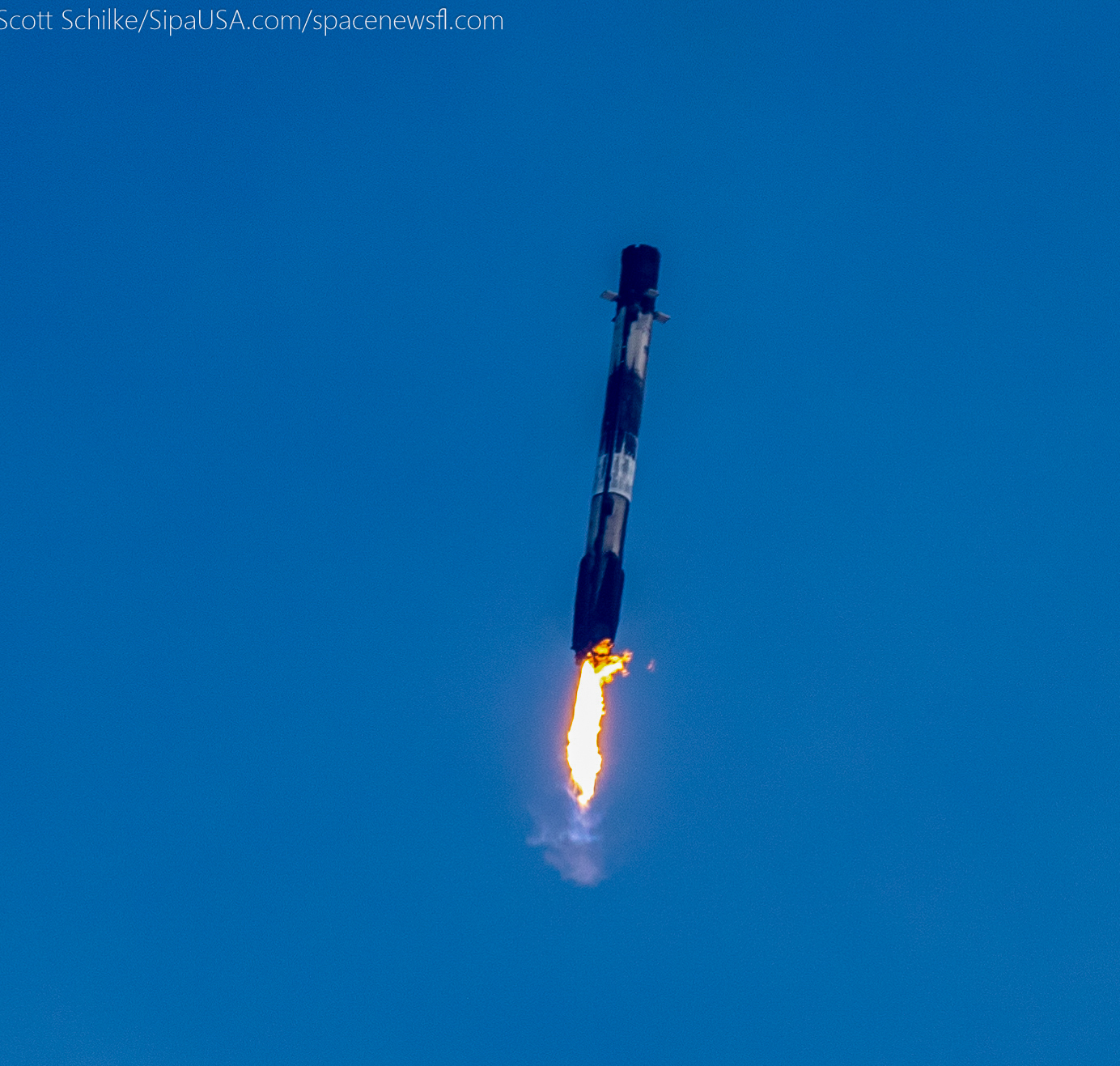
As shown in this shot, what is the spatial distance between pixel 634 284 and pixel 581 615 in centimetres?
1484

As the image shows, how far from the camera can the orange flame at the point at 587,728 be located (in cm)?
5397

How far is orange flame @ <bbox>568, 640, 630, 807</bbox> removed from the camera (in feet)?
177

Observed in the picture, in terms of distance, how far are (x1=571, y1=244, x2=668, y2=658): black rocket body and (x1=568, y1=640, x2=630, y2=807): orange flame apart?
1.87 meters

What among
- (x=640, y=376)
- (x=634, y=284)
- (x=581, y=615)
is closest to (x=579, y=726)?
(x=581, y=615)

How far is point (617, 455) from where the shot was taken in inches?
2178

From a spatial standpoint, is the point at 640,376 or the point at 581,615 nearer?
the point at 581,615

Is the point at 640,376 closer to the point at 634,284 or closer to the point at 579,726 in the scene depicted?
the point at 634,284

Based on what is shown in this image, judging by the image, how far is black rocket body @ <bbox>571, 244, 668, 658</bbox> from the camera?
5138 cm

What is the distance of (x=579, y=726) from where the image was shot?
5781 centimetres

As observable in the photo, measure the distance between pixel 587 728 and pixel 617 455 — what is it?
1089 centimetres

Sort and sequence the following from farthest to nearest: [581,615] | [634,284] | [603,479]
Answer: [634,284] → [603,479] → [581,615]

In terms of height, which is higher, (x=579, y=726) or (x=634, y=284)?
(x=634, y=284)

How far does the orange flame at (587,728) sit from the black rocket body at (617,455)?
6.15 ft

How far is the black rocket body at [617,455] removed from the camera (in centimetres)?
5138
